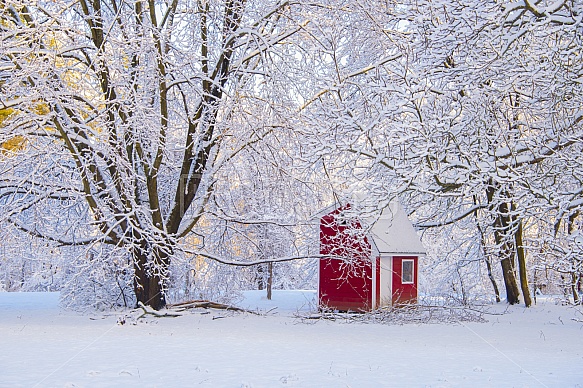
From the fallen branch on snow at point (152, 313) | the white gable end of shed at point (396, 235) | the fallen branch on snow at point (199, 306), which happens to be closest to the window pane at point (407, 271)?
the white gable end of shed at point (396, 235)

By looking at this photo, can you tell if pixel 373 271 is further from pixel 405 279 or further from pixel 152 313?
pixel 152 313

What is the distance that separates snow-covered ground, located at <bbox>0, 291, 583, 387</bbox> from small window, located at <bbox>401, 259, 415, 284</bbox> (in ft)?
10.0

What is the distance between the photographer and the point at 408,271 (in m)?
19.2

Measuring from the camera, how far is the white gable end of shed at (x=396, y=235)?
1831 cm

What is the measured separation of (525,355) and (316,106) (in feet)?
24.8

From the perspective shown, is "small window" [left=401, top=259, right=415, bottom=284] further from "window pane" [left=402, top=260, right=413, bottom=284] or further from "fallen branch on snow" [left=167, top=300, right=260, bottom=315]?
"fallen branch on snow" [left=167, top=300, right=260, bottom=315]

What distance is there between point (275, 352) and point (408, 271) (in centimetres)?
937

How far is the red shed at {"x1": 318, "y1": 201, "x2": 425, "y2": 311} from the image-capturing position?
17.8 metres

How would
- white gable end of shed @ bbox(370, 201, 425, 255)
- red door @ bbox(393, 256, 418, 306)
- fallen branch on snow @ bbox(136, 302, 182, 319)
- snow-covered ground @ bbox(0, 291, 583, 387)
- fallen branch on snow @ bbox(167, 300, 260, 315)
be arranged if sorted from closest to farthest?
snow-covered ground @ bbox(0, 291, 583, 387), fallen branch on snow @ bbox(136, 302, 182, 319), fallen branch on snow @ bbox(167, 300, 260, 315), white gable end of shed @ bbox(370, 201, 425, 255), red door @ bbox(393, 256, 418, 306)

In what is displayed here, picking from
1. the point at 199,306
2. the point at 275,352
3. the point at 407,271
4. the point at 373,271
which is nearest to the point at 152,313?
the point at 199,306

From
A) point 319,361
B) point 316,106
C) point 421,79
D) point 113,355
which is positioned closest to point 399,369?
point 319,361

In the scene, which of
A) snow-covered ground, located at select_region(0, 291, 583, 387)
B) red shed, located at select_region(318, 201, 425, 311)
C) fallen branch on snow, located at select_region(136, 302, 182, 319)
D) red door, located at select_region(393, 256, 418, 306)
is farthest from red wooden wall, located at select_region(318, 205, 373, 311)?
fallen branch on snow, located at select_region(136, 302, 182, 319)

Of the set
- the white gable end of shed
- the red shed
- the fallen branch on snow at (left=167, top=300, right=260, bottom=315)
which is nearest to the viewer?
the fallen branch on snow at (left=167, top=300, right=260, bottom=315)

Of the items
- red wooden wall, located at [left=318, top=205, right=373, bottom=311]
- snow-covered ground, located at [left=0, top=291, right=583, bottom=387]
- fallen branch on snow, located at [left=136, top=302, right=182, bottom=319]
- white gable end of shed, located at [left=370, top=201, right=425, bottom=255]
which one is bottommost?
snow-covered ground, located at [left=0, top=291, right=583, bottom=387]
